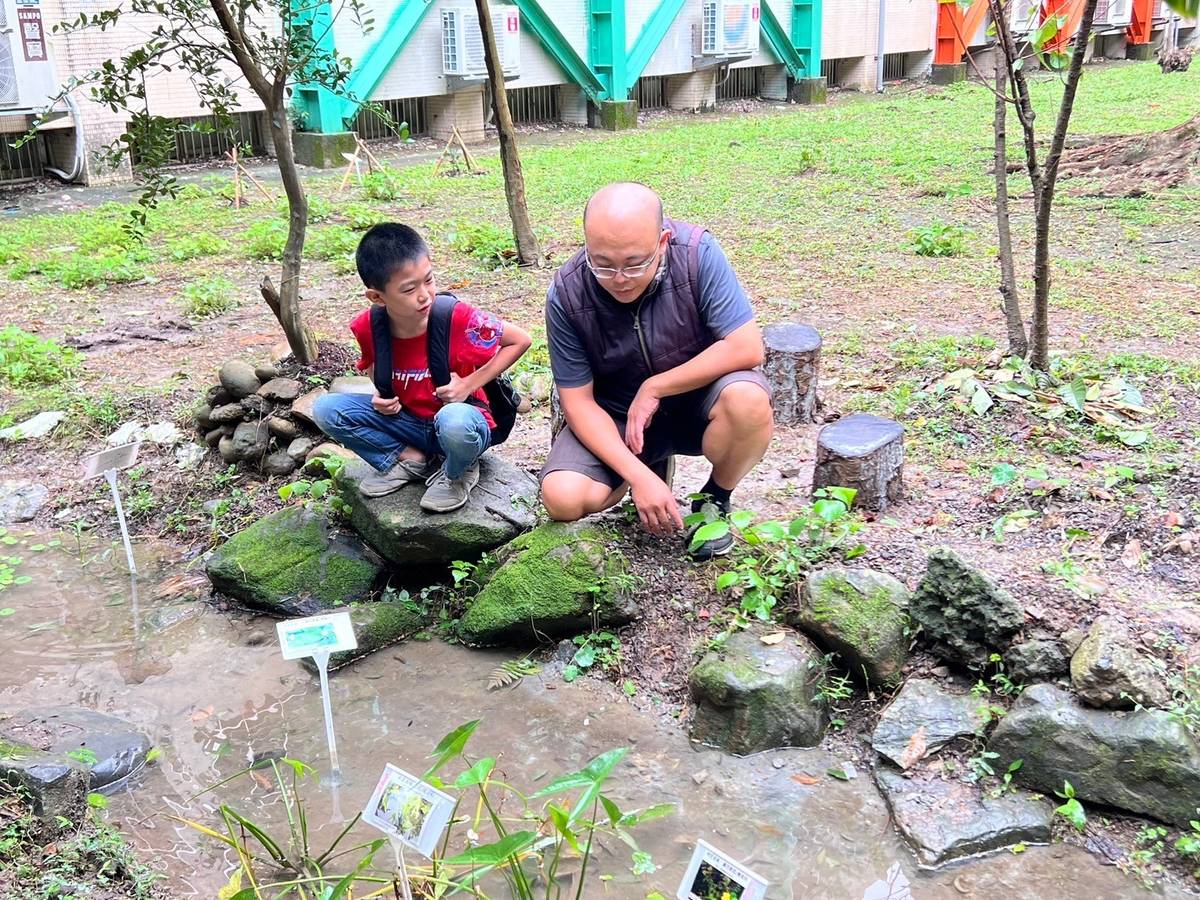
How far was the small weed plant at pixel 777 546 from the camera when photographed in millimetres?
3428

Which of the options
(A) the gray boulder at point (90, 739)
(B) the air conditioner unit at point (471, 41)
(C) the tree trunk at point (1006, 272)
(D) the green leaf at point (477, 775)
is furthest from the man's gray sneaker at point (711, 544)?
(B) the air conditioner unit at point (471, 41)

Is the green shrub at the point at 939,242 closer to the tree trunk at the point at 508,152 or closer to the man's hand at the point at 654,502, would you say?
the tree trunk at the point at 508,152

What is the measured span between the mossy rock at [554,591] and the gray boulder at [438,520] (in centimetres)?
22

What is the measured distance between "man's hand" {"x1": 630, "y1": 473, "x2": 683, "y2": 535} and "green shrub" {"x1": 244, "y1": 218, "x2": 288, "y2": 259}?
6002 millimetres

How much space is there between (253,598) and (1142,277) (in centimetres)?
566

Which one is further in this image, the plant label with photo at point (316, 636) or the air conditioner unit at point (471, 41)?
the air conditioner unit at point (471, 41)

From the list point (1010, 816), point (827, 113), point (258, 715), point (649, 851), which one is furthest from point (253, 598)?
point (827, 113)

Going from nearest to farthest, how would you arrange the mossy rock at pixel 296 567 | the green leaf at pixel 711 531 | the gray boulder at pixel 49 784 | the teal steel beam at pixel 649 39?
the gray boulder at pixel 49 784, the green leaf at pixel 711 531, the mossy rock at pixel 296 567, the teal steel beam at pixel 649 39

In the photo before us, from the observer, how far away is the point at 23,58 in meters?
11.0

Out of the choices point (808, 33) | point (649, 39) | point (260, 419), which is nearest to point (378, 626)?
point (260, 419)

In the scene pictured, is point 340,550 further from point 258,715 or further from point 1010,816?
point 1010,816

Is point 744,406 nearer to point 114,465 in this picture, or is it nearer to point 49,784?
point 49,784

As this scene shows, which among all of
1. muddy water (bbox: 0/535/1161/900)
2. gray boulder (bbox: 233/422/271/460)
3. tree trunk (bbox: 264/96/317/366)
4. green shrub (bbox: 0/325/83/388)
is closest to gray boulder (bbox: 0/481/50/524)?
muddy water (bbox: 0/535/1161/900)

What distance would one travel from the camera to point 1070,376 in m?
4.88
